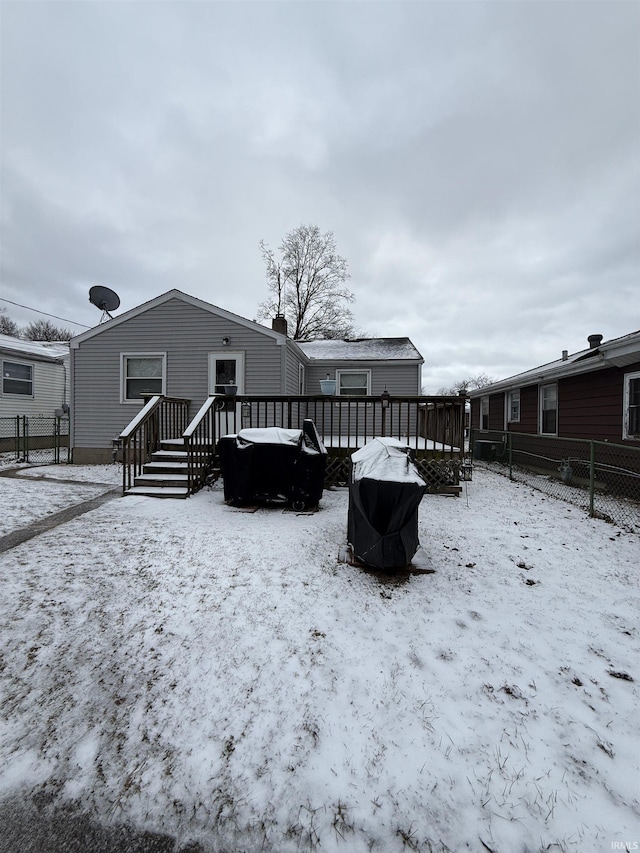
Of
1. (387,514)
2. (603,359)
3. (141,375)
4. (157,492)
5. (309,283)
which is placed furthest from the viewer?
(309,283)

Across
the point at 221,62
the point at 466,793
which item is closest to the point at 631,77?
the point at 221,62

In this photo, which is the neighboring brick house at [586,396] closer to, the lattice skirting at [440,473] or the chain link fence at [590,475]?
the chain link fence at [590,475]

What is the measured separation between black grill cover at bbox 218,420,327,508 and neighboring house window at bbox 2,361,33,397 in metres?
13.1

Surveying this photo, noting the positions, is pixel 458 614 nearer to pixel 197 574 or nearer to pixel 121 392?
pixel 197 574

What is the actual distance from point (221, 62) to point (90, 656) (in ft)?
42.7

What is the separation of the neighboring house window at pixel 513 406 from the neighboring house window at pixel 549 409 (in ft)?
5.20

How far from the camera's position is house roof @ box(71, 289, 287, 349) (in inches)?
388

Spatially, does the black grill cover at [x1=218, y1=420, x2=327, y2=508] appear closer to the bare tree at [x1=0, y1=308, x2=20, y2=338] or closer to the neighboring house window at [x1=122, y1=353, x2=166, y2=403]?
the neighboring house window at [x1=122, y1=353, x2=166, y2=403]

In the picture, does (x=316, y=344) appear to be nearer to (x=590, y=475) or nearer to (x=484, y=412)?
(x=484, y=412)

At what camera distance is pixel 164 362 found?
33.3 ft

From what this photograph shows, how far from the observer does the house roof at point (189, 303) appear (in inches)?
388

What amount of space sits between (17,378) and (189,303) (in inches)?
356

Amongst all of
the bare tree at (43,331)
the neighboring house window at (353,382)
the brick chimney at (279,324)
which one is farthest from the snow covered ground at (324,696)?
the bare tree at (43,331)

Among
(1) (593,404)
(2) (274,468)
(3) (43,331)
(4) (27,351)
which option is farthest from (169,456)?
(3) (43,331)
